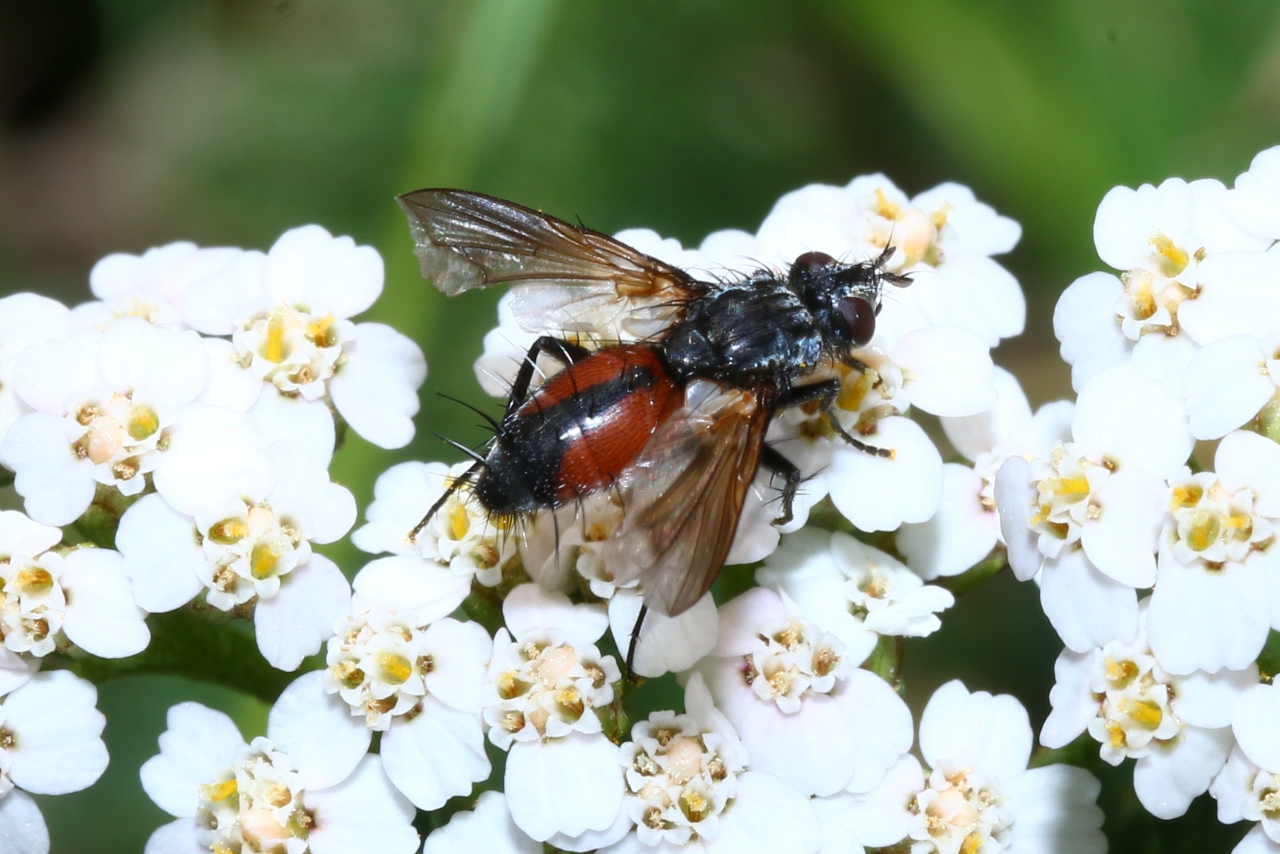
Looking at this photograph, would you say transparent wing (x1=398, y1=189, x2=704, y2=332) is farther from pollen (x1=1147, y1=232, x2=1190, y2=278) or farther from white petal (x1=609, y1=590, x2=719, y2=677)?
pollen (x1=1147, y1=232, x2=1190, y2=278)

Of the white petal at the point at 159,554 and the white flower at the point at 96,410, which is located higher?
the white flower at the point at 96,410

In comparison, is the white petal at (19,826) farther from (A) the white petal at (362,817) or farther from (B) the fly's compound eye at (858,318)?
(B) the fly's compound eye at (858,318)

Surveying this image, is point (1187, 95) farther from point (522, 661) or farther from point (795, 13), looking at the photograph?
point (522, 661)

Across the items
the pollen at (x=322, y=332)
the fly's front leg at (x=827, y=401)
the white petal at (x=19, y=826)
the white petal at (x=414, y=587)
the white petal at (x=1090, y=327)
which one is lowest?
the white petal at (x=19, y=826)

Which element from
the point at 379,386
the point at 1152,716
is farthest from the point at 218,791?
the point at 1152,716

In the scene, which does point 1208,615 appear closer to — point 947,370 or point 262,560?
point 947,370

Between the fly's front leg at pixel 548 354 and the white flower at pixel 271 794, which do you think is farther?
the fly's front leg at pixel 548 354

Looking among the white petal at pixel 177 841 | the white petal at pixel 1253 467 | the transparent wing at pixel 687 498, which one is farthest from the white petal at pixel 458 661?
the white petal at pixel 1253 467
